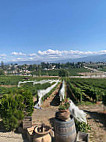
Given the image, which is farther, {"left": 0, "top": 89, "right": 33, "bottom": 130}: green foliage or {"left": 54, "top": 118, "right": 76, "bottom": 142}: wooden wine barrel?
{"left": 0, "top": 89, "right": 33, "bottom": 130}: green foliage

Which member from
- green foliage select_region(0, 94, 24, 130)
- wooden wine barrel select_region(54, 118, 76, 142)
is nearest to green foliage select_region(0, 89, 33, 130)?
green foliage select_region(0, 94, 24, 130)

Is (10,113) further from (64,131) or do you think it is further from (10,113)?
(64,131)

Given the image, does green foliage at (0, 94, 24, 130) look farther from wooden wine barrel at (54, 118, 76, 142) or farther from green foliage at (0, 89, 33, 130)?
wooden wine barrel at (54, 118, 76, 142)

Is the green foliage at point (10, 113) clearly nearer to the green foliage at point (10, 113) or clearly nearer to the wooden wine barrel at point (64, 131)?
the green foliage at point (10, 113)

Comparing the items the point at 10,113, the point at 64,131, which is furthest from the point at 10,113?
Answer: the point at 64,131

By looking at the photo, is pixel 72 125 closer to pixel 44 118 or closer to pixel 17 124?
pixel 17 124

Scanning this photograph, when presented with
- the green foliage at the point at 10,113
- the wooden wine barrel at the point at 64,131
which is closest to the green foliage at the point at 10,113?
the green foliage at the point at 10,113

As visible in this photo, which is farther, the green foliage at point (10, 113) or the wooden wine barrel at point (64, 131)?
the green foliage at point (10, 113)

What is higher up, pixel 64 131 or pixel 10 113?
pixel 64 131

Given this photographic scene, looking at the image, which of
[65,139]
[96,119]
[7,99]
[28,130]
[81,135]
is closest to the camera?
[65,139]

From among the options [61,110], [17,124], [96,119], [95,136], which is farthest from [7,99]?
[96,119]

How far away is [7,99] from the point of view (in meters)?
6.30

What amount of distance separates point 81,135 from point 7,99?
14.7 ft

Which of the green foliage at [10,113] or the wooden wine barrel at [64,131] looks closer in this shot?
the wooden wine barrel at [64,131]
